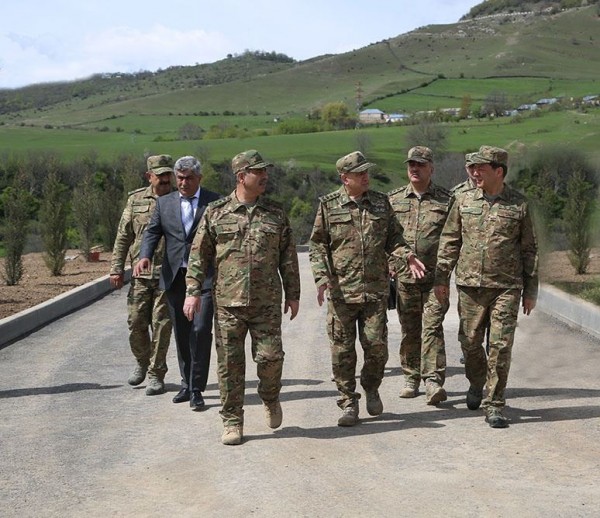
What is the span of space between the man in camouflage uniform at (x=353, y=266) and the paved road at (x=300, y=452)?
1.59 ft

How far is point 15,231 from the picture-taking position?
21500mm

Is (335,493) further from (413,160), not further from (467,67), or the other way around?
(467,67)

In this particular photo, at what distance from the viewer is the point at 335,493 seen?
651cm

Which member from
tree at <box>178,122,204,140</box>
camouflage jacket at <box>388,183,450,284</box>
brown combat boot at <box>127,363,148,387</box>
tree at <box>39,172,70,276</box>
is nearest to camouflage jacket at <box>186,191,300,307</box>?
camouflage jacket at <box>388,183,450,284</box>

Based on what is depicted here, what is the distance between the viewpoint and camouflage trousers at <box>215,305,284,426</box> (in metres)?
8.14

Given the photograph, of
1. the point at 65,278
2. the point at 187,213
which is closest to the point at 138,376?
the point at 187,213

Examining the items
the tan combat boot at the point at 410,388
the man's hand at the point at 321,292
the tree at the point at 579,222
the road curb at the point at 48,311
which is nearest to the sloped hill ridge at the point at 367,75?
the tree at the point at 579,222

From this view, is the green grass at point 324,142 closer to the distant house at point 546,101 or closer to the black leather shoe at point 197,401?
the distant house at point 546,101

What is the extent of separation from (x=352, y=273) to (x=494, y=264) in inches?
41.6

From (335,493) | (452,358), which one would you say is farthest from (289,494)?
(452,358)

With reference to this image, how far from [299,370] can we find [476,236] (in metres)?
3.16

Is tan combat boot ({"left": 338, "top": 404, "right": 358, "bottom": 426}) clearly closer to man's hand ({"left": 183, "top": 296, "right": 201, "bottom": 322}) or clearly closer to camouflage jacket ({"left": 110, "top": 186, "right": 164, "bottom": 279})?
man's hand ({"left": 183, "top": 296, "right": 201, "bottom": 322})

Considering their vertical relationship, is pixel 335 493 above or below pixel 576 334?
above

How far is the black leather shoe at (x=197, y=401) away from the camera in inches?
365
